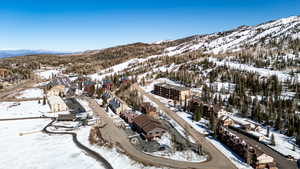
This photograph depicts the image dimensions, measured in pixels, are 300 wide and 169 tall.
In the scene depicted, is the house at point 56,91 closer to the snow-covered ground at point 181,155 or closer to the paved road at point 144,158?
the paved road at point 144,158

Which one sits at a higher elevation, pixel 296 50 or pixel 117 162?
pixel 296 50

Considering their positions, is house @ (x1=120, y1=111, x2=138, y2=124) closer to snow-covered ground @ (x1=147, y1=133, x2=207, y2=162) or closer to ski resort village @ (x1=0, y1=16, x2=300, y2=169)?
ski resort village @ (x1=0, y1=16, x2=300, y2=169)

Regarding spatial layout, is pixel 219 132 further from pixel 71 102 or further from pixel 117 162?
pixel 71 102

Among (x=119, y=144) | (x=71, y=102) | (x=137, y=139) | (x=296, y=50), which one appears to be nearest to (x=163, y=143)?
(x=137, y=139)

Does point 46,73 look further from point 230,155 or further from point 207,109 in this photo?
point 230,155

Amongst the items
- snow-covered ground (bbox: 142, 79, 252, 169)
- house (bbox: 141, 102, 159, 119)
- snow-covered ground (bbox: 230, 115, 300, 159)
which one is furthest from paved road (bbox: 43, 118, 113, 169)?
snow-covered ground (bbox: 230, 115, 300, 159)

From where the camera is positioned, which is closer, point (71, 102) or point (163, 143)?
point (163, 143)

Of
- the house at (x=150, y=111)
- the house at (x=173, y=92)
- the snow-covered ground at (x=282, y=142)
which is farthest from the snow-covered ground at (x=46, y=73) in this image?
the snow-covered ground at (x=282, y=142)
